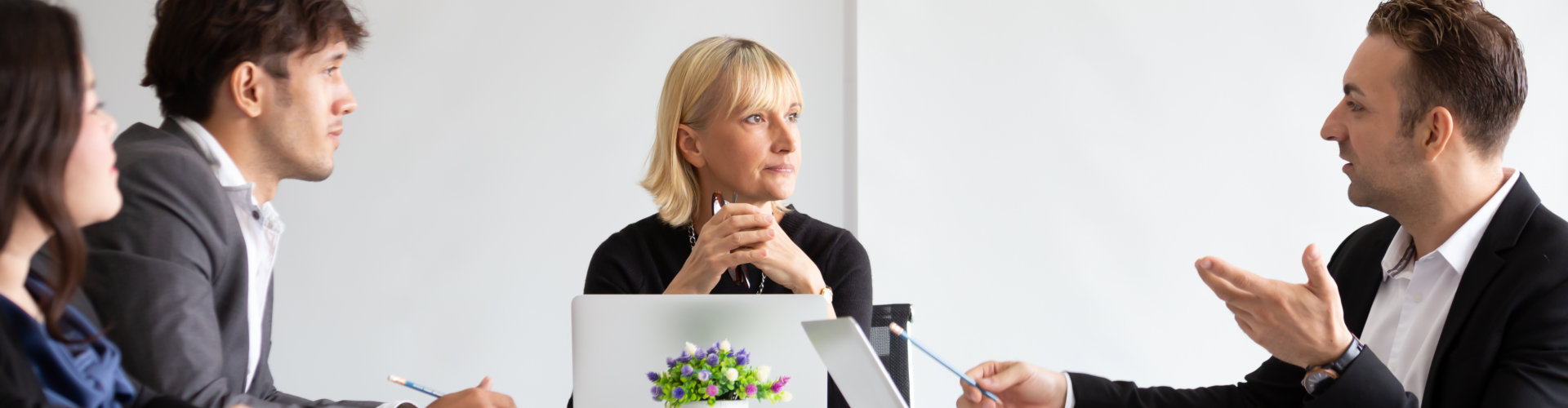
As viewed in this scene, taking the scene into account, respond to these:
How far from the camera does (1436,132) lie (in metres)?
1.67

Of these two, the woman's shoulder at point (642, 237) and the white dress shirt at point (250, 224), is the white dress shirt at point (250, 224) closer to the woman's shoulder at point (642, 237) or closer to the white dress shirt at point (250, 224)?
the white dress shirt at point (250, 224)

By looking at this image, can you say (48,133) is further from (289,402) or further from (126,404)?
(289,402)

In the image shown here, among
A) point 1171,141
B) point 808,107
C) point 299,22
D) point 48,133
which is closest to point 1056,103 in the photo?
point 1171,141

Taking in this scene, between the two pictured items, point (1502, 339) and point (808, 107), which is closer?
point (1502, 339)

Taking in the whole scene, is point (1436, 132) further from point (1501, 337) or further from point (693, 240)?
point (693, 240)

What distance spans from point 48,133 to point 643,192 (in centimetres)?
247

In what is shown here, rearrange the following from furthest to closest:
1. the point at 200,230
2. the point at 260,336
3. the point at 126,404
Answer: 1. the point at 260,336
2. the point at 200,230
3. the point at 126,404

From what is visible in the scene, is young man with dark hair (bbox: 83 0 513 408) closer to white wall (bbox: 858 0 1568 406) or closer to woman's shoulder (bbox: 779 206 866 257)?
woman's shoulder (bbox: 779 206 866 257)

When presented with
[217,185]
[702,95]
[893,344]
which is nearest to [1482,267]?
[893,344]

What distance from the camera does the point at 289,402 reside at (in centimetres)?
150

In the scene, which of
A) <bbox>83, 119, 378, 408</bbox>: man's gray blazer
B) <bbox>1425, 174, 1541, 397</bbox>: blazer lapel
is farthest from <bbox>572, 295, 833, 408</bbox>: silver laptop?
<bbox>1425, 174, 1541, 397</bbox>: blazer lapel

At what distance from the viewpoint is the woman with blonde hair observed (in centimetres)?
194

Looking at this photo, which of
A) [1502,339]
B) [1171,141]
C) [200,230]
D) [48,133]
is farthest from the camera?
[1171,141]

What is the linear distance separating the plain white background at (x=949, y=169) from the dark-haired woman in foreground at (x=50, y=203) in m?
2.24
